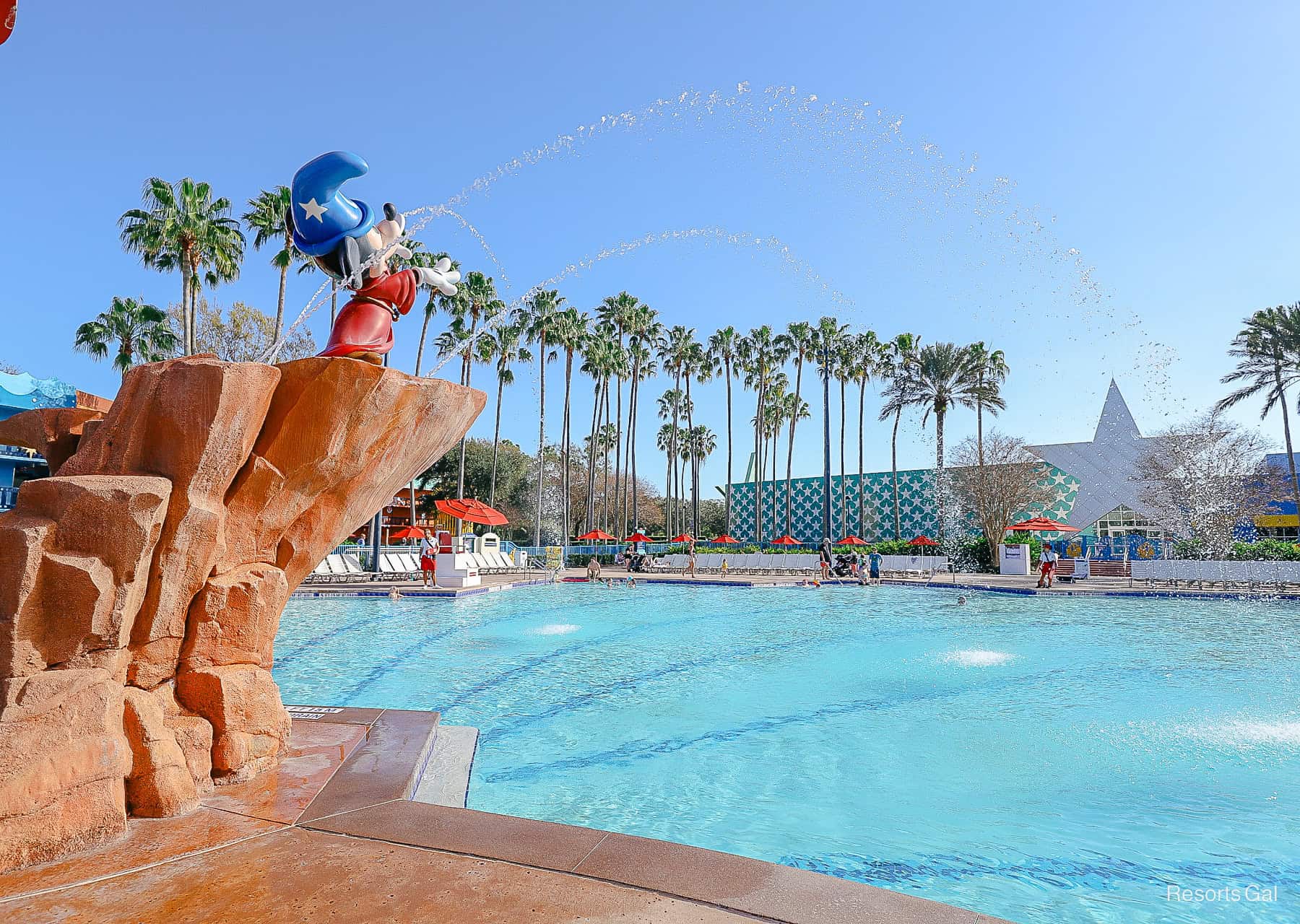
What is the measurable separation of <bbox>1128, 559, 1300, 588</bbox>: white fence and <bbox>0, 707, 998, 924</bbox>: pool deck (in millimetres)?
26847

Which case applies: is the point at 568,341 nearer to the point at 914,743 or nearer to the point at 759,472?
the point at 759,472

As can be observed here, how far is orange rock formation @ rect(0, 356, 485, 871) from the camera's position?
382cm

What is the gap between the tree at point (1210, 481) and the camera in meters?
34.5

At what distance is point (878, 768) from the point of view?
6859mm

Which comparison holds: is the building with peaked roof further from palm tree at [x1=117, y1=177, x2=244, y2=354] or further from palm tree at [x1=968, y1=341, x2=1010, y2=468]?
palm tree at [x1=117, y1=177, x2=244, y2=354]

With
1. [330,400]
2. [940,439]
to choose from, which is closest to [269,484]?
[330,400]

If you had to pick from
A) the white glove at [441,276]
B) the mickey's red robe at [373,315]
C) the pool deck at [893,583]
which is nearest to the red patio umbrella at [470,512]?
the pool deck at [893,583]

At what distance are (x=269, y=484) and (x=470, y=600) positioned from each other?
17816mm

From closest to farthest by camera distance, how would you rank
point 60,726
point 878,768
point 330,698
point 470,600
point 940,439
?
point 60,726, point 878,768, point 330,698, point 470,600, point 940,439

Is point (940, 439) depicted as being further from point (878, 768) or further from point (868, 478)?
point (878, 768)

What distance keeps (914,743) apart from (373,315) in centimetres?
657

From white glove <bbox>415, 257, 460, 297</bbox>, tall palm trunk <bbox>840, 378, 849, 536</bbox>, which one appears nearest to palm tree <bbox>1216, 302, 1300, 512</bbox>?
tall palm trunk <bbox>840, 378, 849, 536</bbox>

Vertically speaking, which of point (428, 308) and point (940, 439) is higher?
point (428, 308)

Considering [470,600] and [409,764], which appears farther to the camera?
[470,600]
